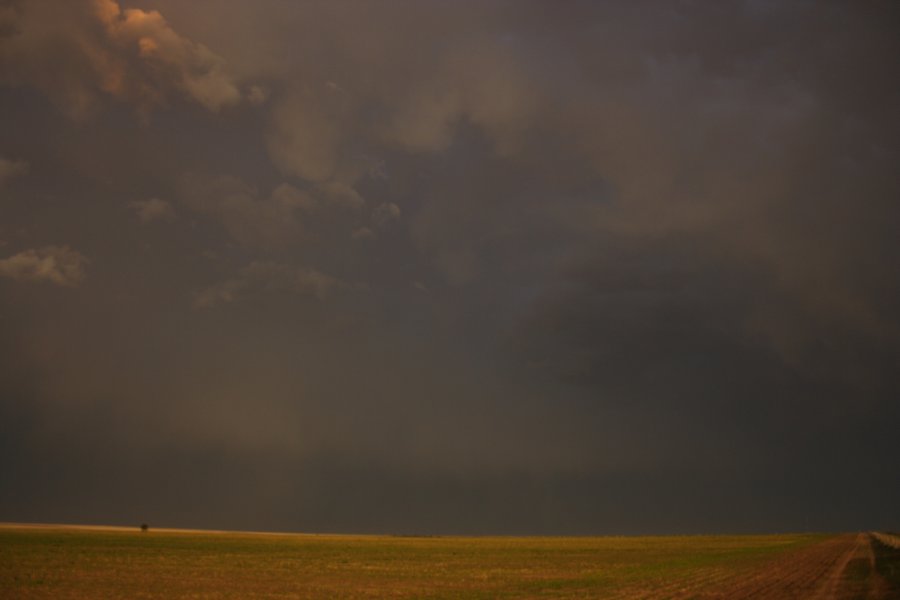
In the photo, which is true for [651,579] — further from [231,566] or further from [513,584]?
[231,566]

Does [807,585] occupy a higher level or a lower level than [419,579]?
higher

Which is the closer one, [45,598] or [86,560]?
[45,598]

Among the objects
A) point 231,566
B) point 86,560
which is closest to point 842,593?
point 231,566

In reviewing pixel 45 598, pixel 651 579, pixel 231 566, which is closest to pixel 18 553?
pixel 231 566

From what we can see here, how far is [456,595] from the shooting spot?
34.3 m

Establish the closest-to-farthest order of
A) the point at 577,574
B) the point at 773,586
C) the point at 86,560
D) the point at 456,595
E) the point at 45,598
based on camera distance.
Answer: the point at 45,598 → the point at 456,595 → the point at 773,586 → the point at 577,574 → the point at 86,560

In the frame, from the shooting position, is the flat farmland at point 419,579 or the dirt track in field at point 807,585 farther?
the flat farmland at point 419,579

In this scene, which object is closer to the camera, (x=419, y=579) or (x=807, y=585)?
(x=807, y=585)

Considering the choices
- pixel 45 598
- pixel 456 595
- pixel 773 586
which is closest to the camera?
pixel 45 598

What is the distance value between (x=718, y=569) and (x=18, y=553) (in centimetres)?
6003

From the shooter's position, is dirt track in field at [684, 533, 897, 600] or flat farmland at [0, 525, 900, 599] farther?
flat farmland at [0, 525, 900, 599]

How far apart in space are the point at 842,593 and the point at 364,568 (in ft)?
115

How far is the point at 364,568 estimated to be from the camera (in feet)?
179

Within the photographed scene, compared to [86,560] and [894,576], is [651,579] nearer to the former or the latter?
[894,576]
